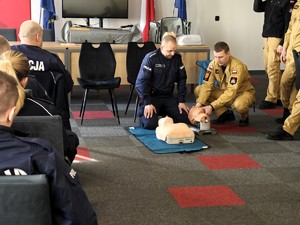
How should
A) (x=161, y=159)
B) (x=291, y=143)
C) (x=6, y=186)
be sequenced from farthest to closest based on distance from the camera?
(x=291, y=143) → (x=161, y=159) → (x=6, y=186)

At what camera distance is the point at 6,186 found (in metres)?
1.39

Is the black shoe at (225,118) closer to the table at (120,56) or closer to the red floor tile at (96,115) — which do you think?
the red floor tile at (96,115)

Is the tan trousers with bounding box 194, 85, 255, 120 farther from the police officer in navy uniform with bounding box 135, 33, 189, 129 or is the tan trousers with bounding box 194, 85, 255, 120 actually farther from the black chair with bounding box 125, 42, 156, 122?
the black chair with bounding box 125, 42, 156, 122

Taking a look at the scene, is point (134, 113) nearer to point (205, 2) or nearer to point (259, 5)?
point (259, 5)

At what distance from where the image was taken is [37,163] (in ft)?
5.03

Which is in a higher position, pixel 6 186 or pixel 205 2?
pixel 205 2

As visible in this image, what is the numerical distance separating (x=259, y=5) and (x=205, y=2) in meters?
2.53

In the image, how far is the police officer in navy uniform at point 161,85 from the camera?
4.97 metres

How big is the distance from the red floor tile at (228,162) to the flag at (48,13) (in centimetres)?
479

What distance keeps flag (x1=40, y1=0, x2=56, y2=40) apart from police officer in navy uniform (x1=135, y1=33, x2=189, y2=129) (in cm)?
340

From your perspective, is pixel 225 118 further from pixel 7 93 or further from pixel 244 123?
pixel 7 93

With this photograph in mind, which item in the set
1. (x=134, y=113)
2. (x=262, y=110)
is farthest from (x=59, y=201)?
(x=262, y=110)

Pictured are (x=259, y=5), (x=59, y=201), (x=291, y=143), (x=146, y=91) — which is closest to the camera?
(x=59, y=201)

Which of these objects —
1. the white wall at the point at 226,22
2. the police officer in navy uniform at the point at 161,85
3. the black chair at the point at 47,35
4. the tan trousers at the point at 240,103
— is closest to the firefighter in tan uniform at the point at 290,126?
the tan trousers at the point at 240,103
